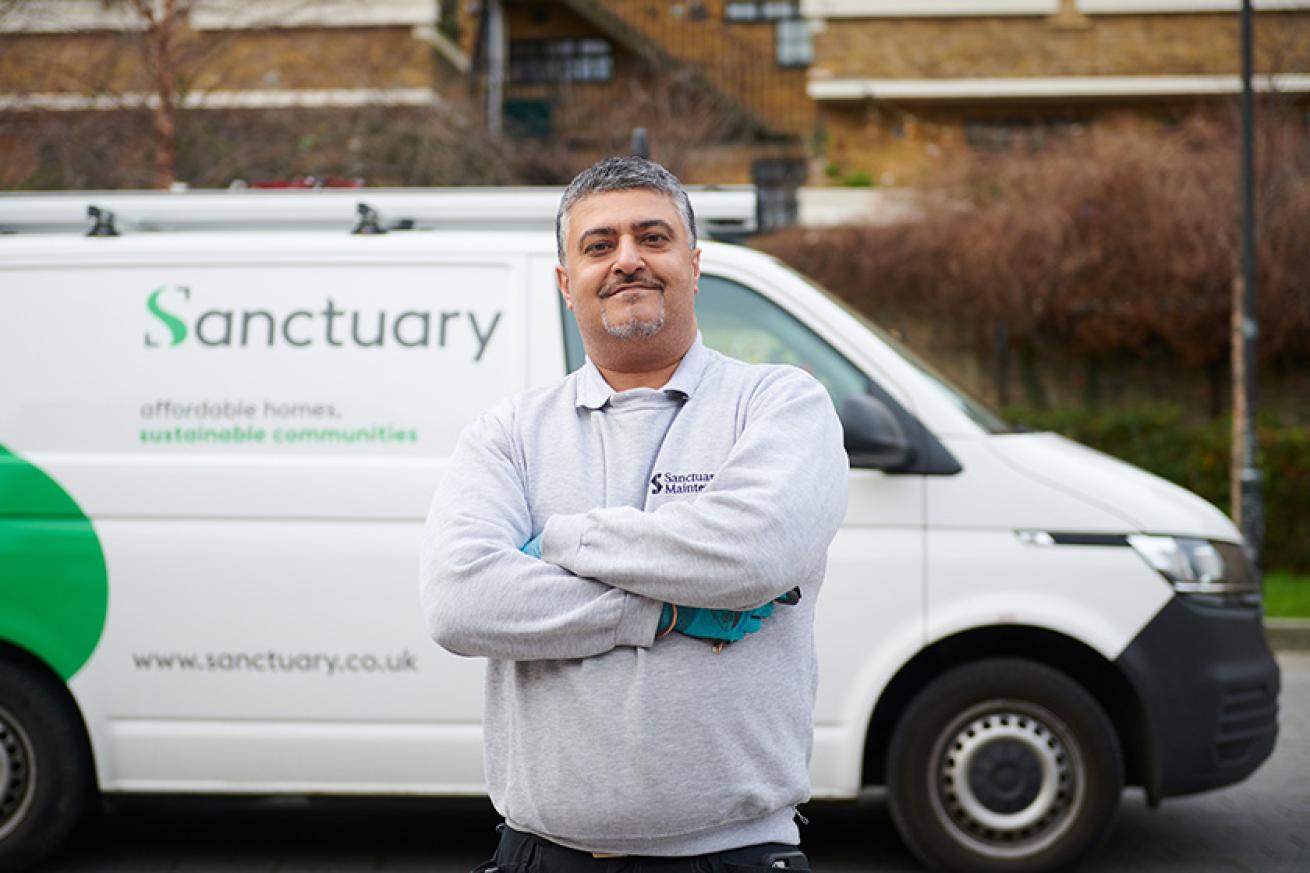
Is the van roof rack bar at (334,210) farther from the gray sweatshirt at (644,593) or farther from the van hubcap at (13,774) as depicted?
the gray sweatshirt at (644,593)

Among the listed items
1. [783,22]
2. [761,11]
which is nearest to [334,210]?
[783,22]

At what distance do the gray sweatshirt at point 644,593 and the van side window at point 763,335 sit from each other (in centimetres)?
275

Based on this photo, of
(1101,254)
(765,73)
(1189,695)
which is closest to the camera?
(1189,695)

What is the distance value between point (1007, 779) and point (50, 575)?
11.0 feet

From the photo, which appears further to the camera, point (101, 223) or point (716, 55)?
point (716, 55)

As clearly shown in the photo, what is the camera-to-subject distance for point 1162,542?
5.11 metres

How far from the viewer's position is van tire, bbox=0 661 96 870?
17.0 feet

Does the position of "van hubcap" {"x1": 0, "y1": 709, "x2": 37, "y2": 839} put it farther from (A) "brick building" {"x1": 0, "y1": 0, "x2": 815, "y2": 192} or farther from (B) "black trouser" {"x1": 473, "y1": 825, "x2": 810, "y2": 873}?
(A) "brick building" {"x1": 0, "y1": 0, "x2": 815, "y2": 192}

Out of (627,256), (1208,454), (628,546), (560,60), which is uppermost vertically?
(560,60)

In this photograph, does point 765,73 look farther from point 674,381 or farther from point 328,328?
point 674,381

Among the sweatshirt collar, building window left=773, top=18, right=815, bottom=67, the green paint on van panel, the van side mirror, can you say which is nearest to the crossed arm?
the sweatshirt collar

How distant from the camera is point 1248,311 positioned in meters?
12.3

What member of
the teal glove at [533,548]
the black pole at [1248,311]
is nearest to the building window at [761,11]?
the black pole at [1248,311]

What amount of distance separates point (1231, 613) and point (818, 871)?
68.0 inches
